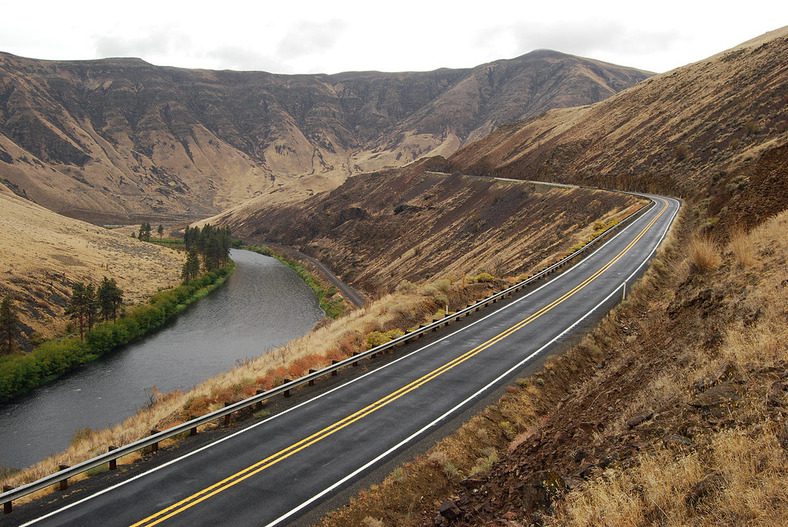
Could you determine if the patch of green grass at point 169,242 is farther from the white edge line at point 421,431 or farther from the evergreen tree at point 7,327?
the white edge line at point 421,431

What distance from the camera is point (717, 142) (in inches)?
2265

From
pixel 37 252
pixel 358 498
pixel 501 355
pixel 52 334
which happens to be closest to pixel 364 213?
pixel 37 252

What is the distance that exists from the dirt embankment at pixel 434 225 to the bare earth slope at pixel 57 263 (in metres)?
30.1

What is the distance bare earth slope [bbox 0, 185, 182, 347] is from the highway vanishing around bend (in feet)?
147

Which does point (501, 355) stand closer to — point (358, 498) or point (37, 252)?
point (358, 498)

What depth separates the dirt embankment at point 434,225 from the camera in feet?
183

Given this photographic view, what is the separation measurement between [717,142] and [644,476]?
61.4 metres

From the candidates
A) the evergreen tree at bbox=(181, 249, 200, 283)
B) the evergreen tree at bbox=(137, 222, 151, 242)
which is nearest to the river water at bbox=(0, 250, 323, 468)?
the evergreen tree at bbox=(181, 249, 200, 283)

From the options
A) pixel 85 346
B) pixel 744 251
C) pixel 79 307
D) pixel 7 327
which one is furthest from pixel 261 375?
pixel 79 307

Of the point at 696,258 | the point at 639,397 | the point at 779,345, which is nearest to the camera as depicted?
the point at 779,345

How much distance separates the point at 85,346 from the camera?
48719mm

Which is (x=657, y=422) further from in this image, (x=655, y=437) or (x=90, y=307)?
(x=90, y=307)

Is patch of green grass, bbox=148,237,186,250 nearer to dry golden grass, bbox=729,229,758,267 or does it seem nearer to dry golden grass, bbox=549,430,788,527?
dry golden grass, bbox=729,229,758,267

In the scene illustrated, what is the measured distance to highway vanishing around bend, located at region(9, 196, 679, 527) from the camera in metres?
11.4
